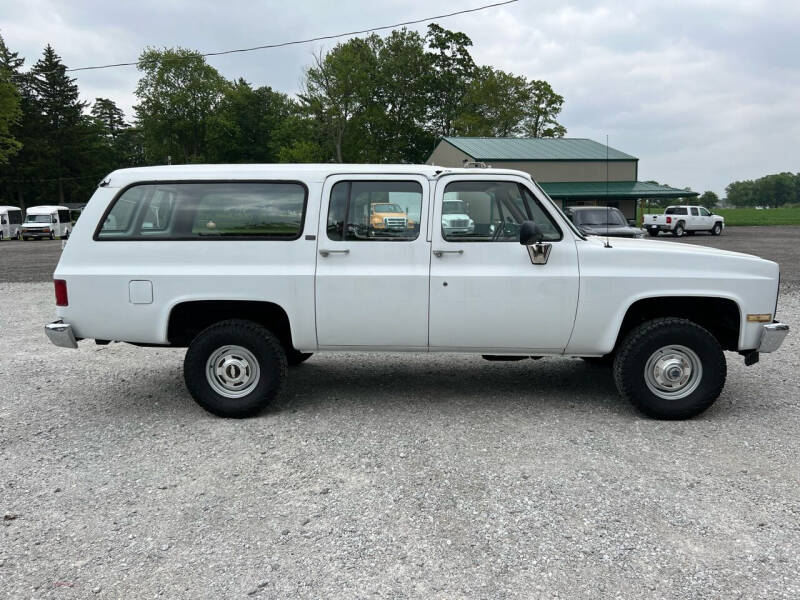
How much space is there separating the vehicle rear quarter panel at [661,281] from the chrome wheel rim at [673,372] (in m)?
0.38

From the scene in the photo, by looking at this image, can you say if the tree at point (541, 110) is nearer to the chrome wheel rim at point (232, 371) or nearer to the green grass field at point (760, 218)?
the green grass field at point (760, 218)

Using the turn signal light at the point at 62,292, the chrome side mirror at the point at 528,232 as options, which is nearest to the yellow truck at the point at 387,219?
the chrome side mirror at the point at 528,232

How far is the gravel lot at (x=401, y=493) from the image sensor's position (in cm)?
285

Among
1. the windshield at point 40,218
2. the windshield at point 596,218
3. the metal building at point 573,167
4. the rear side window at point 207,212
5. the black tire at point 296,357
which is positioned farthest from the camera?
the windshield at point 40,218

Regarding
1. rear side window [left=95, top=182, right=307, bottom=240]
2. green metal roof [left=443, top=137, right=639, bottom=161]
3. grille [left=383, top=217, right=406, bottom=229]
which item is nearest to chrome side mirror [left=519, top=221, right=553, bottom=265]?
grille [left=383, top=217, right=406, bottom=229]

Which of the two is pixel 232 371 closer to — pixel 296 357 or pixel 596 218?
pixel 296 357

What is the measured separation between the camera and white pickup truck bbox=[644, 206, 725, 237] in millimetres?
34812

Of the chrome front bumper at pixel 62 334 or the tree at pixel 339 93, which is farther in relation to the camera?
the tree at pixel 339 93

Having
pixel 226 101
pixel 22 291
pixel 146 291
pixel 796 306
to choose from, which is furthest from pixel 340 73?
pixel 146 291

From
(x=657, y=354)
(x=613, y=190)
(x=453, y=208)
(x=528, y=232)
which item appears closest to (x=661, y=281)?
(x=657, y=354)

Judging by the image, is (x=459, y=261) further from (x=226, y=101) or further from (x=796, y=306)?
(x=226, y=101)

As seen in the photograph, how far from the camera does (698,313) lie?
5117 mm

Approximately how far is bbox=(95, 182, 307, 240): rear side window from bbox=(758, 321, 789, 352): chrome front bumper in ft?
11.9

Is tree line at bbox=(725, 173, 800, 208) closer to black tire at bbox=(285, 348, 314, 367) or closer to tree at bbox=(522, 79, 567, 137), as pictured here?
tree at bbox=(522, 79, 567, 137)
